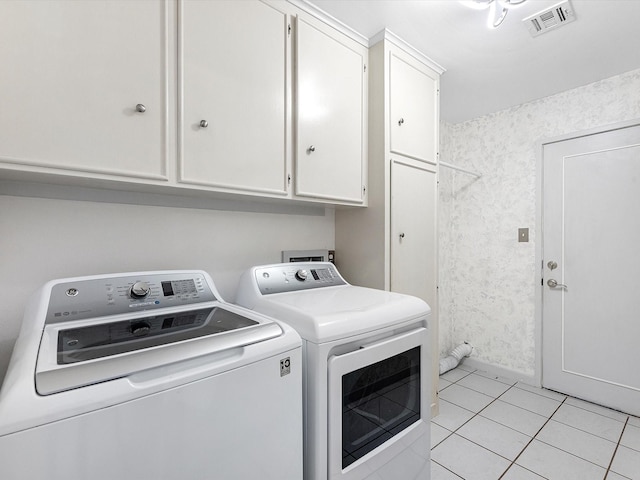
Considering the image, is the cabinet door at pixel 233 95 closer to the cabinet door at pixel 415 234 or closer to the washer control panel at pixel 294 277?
the washer control panel at pixel 294 277

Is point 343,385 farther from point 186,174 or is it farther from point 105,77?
point 105,77

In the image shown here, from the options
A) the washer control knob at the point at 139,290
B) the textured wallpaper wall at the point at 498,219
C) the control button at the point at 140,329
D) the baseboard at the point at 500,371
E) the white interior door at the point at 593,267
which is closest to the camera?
the control button at the point at 140,329

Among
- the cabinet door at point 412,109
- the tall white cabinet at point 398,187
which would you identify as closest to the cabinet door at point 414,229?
the tall white cabinet at point 398,187

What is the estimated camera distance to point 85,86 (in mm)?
1034

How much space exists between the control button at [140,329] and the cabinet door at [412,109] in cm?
158

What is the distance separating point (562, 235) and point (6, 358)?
3.47 m

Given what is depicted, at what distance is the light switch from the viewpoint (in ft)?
8.98

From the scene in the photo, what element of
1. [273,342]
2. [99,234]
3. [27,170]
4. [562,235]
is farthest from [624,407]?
[27,170]

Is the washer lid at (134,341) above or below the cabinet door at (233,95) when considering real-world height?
below

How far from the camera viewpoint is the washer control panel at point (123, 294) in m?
1.02

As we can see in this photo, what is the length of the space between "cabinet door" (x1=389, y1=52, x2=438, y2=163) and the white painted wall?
2.70 feet

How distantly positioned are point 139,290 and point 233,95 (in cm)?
90

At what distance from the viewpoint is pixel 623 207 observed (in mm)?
2270

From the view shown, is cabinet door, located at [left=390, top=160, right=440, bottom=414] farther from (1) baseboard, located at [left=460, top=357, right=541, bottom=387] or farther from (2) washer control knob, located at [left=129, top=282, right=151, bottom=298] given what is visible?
(2) washer control knob, located at [left=129, top=282, right=151, bottom=298]
